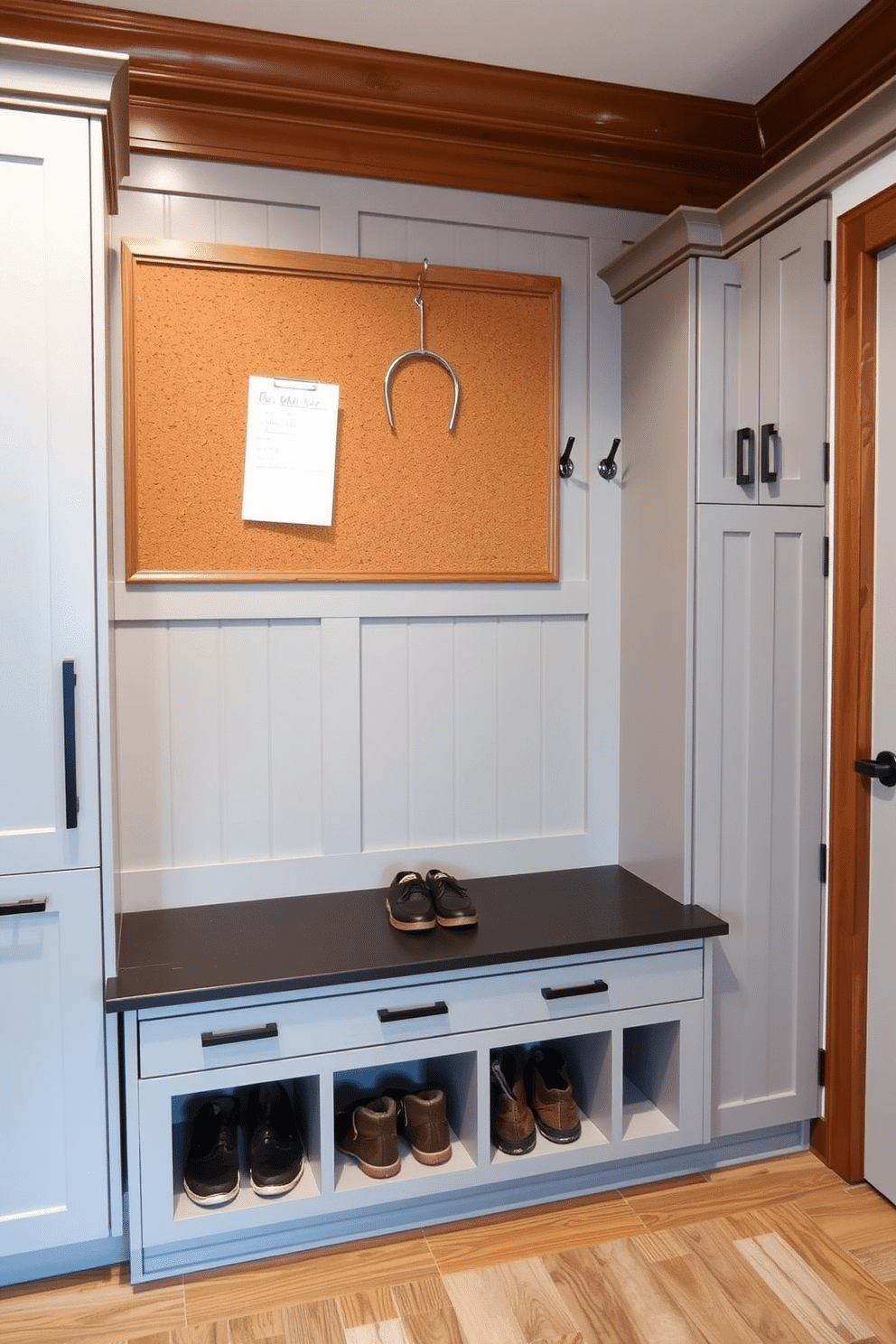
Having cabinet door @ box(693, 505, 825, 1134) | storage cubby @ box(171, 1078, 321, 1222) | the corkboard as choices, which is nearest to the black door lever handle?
cabinet door @ box(693, 505, 825, 1134)

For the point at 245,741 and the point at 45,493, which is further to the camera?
the point at 245,741

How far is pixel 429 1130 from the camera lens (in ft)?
6.29

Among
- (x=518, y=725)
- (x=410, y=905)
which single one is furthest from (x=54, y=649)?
(x=518, y=725)

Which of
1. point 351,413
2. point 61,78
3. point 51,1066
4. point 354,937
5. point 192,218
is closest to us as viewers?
point 61,78

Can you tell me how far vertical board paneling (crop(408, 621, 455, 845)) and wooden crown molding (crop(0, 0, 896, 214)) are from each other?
107 centimetres

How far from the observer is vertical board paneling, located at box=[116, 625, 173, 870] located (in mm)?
2051

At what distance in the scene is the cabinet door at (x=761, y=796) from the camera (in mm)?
2064

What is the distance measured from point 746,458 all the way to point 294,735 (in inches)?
46.3

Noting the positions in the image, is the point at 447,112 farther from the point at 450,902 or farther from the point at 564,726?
the point at 450,902

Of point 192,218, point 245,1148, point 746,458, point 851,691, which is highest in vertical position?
point 192,218

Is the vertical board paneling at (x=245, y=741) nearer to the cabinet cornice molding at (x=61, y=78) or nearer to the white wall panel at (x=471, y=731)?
the white wall panel at (x=471, y=731)

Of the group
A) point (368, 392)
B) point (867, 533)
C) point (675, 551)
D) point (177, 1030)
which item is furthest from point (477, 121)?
point (177, 1030)

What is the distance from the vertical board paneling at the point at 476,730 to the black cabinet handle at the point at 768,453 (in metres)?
0.70

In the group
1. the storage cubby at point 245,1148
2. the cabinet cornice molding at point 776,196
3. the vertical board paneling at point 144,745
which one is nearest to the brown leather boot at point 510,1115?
the storage cubby at point 245,1148
